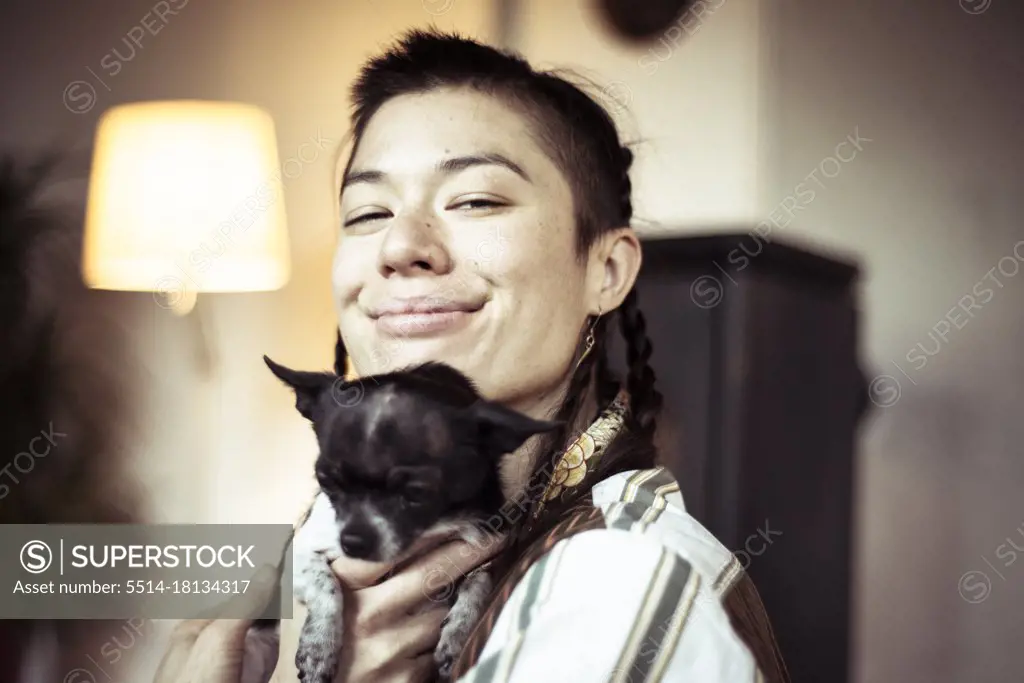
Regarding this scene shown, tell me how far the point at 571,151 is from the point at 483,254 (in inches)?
7.8

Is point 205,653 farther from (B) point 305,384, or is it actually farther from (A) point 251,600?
(B) point 305,384

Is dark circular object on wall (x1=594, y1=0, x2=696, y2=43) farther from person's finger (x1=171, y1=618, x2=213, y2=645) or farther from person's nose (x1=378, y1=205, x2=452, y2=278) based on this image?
person's finger (x1=171, y1=618, x2=213, y2=645)

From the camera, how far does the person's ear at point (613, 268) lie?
4.52 feet

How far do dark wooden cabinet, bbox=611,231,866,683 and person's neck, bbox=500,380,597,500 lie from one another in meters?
0.16

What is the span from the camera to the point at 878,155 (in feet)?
4.72

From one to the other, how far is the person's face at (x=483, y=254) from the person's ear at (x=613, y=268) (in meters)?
0.02

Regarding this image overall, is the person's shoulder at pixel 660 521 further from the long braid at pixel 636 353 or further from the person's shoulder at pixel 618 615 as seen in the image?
the long braid at pixel 636 353

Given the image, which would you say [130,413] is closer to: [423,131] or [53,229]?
[53,229]

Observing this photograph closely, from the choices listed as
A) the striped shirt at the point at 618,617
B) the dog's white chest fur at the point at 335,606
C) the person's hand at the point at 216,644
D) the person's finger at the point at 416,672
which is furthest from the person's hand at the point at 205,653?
the striped shirt at the point at 618,617

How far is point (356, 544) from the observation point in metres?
1.27

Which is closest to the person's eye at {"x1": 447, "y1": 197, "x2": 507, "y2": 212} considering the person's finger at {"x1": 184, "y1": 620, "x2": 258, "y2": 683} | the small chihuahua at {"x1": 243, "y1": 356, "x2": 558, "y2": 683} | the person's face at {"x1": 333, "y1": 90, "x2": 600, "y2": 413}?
the person's face at {"x1": 333, "y1": 90, "x2": 600, "y2": 413}

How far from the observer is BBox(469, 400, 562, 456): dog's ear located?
1302 mm

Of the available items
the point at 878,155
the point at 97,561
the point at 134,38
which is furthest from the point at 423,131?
the point at 97,561

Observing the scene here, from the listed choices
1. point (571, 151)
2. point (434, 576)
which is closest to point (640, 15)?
point (571, 151)
